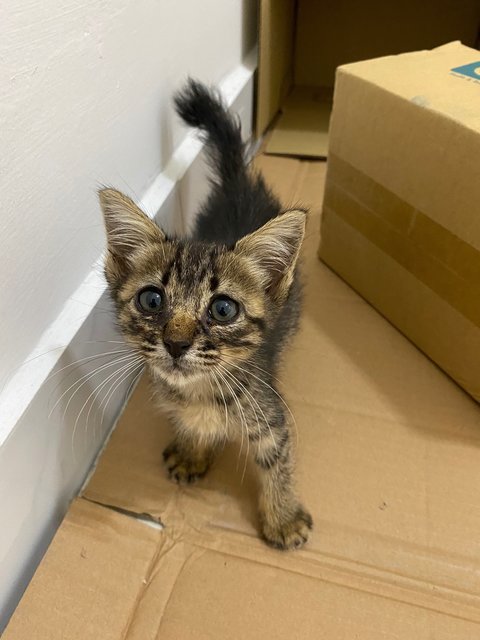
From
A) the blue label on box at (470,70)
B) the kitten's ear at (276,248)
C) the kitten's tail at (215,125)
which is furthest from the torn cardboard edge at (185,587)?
the blue label on box at (470,70)

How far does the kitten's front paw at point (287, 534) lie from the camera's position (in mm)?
910

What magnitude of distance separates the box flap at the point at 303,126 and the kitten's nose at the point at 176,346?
1363 mm

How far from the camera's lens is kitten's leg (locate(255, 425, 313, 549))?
910 mm

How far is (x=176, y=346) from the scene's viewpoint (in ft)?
2.23

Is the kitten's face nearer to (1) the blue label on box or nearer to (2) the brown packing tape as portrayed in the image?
(2) the brown packing tape

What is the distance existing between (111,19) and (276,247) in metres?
0.51

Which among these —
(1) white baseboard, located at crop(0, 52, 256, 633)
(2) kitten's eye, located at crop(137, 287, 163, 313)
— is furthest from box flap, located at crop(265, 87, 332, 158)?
(2) kitten's eye, located at crop(137, 287, 163, 313)

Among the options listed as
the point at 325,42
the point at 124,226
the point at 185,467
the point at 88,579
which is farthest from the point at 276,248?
the point at 325,42

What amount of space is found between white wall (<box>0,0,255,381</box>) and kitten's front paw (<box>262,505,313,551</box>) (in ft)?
1.69

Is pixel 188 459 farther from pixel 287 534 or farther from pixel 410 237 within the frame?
pixel 410 237

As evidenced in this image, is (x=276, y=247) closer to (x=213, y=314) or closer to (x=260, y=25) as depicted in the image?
(x=213, y=314)

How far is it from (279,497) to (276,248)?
0.44m

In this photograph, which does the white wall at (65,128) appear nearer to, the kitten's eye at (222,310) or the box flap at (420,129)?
the kitten's eye at (222,310)

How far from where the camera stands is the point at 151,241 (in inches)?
32.9
